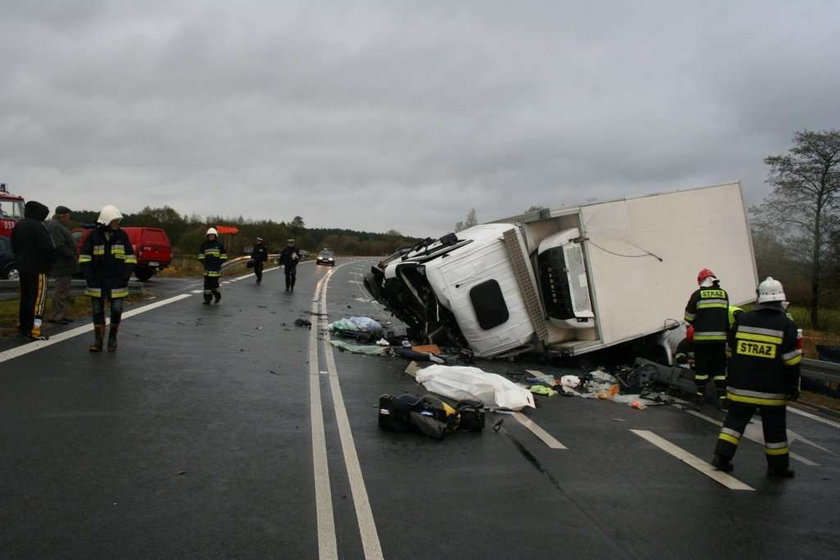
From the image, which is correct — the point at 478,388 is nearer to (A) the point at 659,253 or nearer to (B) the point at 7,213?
(A) the point at 659,253

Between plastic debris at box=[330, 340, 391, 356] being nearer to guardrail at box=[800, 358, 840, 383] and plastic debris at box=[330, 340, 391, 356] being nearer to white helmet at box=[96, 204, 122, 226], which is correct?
white helmet at box=[96, 204, 122, 226]

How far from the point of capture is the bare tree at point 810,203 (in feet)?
79.9

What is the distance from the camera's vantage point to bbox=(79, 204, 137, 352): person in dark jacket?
7945mm

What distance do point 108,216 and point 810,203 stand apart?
→ 2747cm

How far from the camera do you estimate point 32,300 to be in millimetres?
8305

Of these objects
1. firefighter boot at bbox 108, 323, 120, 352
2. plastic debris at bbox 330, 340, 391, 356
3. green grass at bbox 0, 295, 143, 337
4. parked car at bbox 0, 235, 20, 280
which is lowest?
plastic debris at bbox 330, 340, 391, 356

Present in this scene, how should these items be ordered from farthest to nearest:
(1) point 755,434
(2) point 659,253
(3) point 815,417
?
(2) point 659,253
(3) point 815,417
(1) point 755,434

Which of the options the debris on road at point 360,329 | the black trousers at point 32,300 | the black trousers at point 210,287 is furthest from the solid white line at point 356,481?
the black trousers at point 210,287

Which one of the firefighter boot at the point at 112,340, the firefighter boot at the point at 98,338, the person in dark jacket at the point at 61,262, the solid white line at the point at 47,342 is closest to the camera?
the solid white line at the point at 47,342

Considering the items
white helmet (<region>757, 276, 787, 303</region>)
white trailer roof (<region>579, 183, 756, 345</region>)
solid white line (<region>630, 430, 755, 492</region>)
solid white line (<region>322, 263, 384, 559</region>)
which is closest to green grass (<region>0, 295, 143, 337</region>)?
solid white line (<region>322, 263, 384, 559</region>)

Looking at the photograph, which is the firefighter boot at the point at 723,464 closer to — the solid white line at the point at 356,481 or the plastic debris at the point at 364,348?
the solid white line at the point at 356,481

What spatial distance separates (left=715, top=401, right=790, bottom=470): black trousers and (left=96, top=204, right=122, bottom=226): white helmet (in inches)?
291

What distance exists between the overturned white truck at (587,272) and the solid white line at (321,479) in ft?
8.73

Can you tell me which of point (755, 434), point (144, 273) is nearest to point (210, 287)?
point (144, 273)
